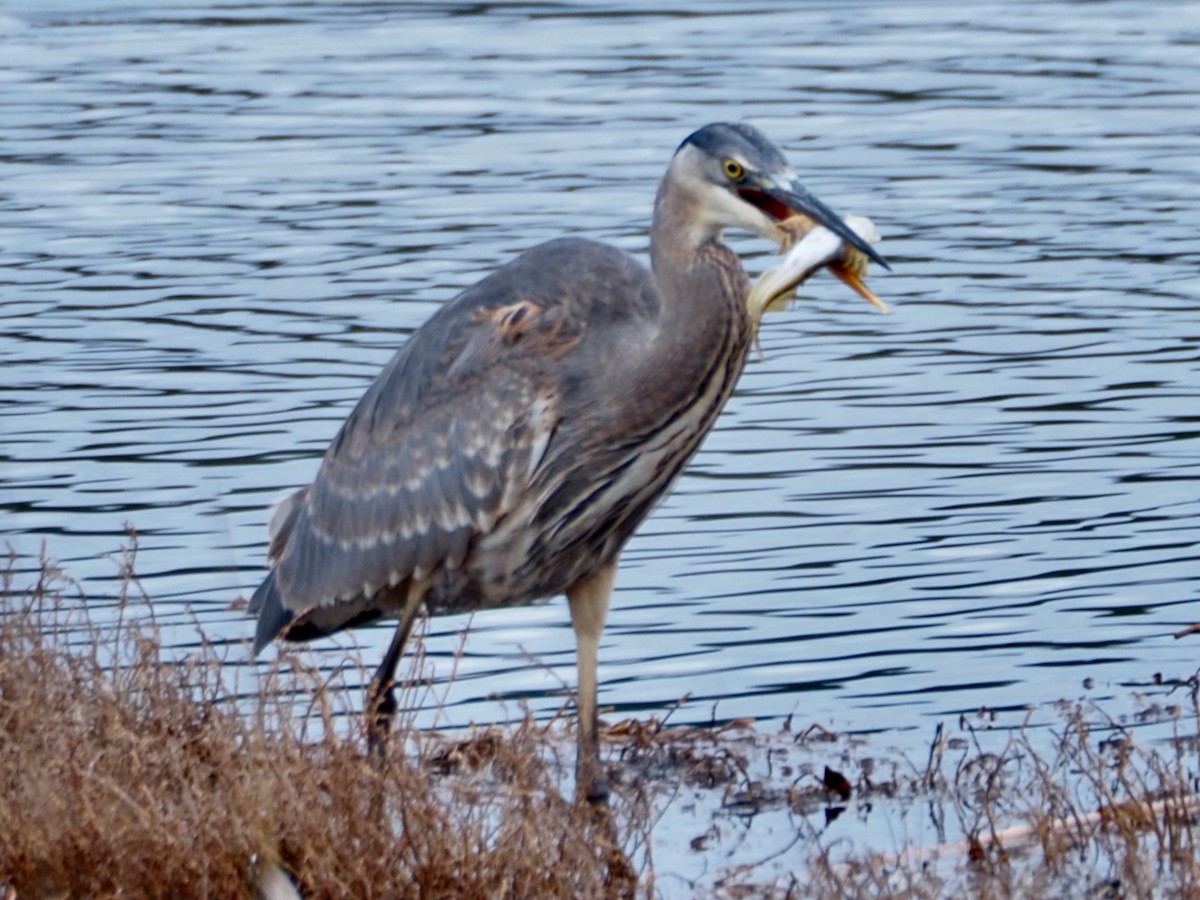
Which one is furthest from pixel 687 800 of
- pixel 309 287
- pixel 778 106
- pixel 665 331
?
pixel 778 106

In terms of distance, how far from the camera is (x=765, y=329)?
476 inches

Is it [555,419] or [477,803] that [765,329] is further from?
[477,803]

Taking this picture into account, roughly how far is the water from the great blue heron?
0.39 metres

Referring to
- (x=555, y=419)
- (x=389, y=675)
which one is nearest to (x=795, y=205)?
(x=555, y=419)

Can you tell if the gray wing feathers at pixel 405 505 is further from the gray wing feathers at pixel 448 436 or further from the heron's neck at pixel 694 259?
the heron's neck at pixel 694 259

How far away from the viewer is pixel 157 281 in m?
13.0

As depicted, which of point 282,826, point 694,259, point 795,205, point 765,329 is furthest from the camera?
point 765,329

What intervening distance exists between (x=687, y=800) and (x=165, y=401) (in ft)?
15.4

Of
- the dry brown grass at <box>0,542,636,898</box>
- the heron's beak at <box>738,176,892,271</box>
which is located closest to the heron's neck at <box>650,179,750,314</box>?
the heron's beak at <box>738,176,892,271</box>

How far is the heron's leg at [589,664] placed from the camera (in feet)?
21.7

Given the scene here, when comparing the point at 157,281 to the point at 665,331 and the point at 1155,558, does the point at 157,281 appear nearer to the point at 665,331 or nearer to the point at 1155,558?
the point at 1155,558

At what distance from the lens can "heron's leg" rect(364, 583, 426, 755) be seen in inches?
251

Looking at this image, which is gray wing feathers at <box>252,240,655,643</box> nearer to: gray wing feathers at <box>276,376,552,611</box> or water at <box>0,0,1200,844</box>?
gray wing feathers at <box>276,376,552,611</box>

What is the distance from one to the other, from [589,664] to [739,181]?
1.40 meters
